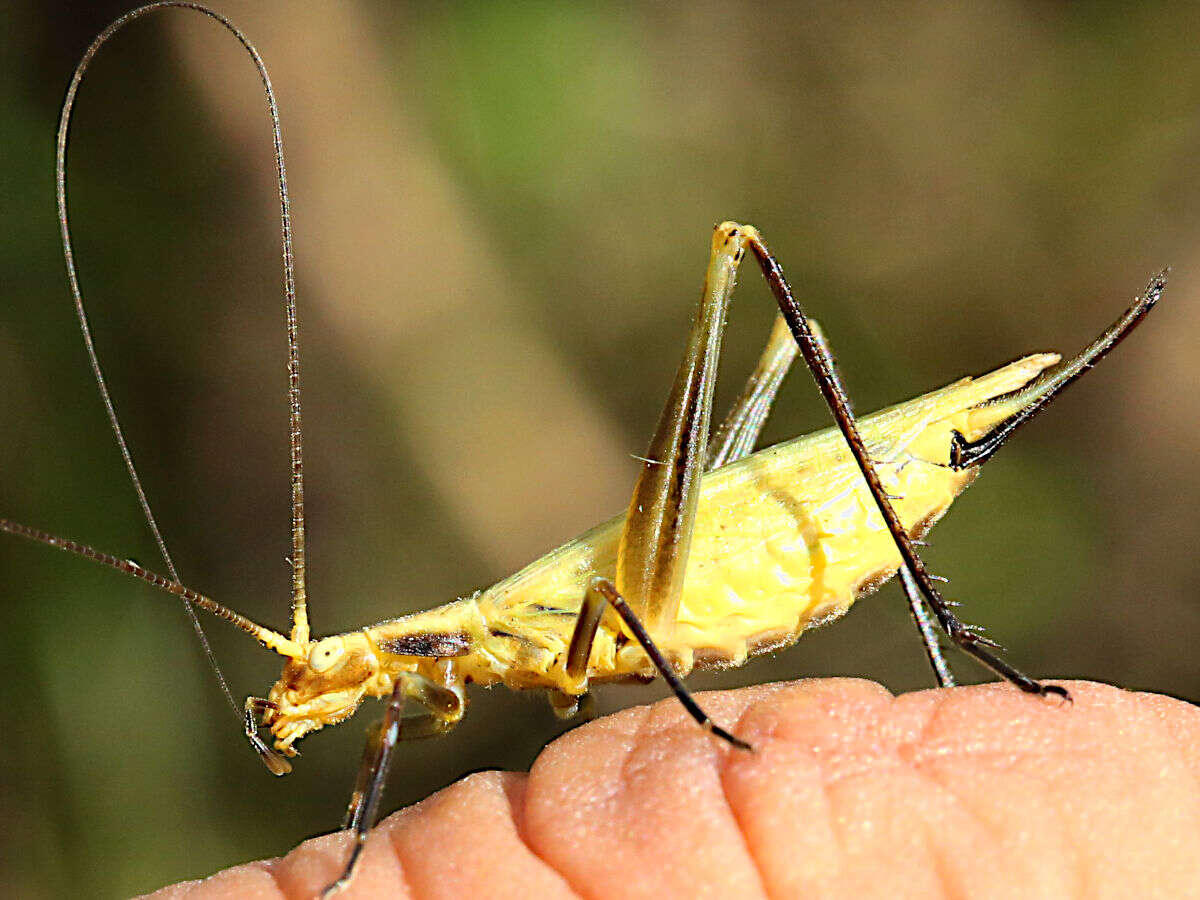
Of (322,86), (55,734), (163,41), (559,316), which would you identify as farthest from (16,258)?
(559,316)

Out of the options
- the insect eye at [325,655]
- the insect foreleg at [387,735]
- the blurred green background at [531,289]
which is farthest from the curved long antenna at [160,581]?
the blurred green background at [531,289]

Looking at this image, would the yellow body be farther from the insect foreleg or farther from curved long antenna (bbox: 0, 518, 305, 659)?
the insect foreleg

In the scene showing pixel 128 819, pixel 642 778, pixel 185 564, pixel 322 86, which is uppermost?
pixel 322 86

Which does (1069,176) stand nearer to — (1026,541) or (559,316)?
(1026,541)

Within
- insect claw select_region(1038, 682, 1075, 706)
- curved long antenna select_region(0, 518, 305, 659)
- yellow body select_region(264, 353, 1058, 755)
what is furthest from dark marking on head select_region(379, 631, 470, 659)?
insect claw select_region(1038, 682, 1075, 706)

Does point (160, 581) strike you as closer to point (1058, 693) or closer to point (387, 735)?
point (387, 735)

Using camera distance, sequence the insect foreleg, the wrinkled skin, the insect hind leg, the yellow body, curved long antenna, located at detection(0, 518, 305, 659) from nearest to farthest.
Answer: the wrinkled skin → the insect foreleg → curved long antenna, located at detection(0, 518, 305, 659) → the insect hind leg → the yellow body

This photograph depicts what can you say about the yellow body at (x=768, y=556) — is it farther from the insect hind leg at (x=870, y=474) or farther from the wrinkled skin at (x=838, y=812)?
the wrinkled skin at (x=838, y=812)
